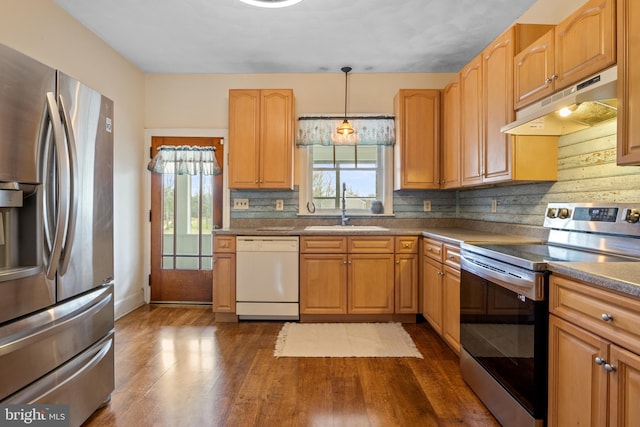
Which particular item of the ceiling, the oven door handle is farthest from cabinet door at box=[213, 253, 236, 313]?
the oven door handle

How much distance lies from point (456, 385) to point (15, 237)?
243 cm

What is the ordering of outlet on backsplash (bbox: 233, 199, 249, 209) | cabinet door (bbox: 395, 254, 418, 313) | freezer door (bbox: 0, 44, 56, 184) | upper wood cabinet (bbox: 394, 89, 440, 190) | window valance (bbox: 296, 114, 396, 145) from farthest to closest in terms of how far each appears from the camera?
outlet on backsplash (bbox: 233, 199, 249, 209), window valance (bbox: 296, 114, 396, 145), upper wood cabinet (bbox: 394, 89, 440, 190), cabinet door (bbox: 395, 254, 418, 313), freezer door (bbox: 0, 44, 56, 184)

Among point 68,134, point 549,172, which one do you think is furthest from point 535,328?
point 68,134

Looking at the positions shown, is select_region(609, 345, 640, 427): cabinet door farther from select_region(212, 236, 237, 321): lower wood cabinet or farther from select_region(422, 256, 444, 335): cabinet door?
select_region(212, 236, 237, 321): lower wood cabinet

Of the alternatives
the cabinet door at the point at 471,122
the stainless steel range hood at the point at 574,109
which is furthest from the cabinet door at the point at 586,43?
the cabinet door at the point at 471,122

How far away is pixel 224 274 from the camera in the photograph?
3205 mm

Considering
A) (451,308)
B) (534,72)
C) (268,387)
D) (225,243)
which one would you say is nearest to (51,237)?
(268,387)

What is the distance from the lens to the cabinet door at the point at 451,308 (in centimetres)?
237

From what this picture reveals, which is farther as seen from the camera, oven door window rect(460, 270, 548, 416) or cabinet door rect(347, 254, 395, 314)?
cabinet door rect(347, 254, 395, 314)

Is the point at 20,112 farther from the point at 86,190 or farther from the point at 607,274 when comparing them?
the point at 607,274

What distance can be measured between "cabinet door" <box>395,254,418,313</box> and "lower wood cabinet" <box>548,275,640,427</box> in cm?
175

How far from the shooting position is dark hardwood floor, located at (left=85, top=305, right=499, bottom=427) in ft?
5.81

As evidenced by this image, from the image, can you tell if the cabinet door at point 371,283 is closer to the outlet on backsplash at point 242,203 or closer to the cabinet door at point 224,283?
the cabinet door at point 224,283
